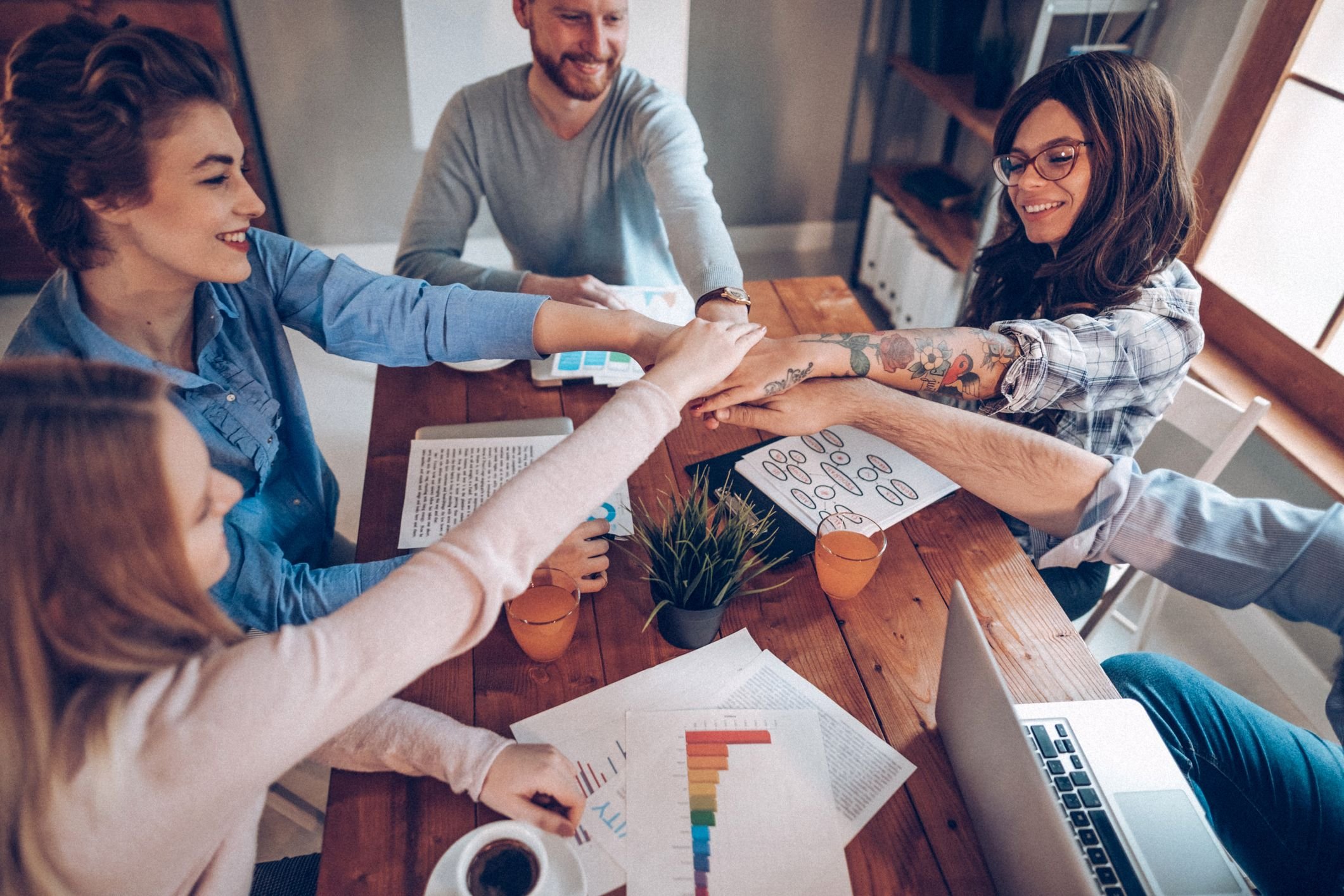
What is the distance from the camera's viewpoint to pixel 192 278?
105cm

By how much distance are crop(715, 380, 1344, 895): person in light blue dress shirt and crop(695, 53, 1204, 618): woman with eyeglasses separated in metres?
0.07

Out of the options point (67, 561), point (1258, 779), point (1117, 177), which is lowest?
point (1258, 779)

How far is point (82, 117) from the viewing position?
87 cm

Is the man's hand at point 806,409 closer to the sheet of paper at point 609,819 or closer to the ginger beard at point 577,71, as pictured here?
the sheet of paper at point 609,819

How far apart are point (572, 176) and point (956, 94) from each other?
153cm

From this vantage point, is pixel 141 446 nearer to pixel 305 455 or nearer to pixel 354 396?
pixel 305 455

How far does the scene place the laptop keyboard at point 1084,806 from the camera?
0.73m

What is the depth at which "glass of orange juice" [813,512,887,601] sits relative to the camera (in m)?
0.98

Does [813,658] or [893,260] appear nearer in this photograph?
[813,658]

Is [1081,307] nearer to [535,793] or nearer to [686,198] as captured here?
[686,198]

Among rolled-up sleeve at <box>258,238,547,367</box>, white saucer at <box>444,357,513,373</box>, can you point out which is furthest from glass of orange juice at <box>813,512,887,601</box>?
white saucer at <box>444,357,513,373</box>

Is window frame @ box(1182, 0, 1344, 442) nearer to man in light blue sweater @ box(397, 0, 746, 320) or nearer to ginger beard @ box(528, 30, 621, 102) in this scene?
man in light blue sweater @ box(397, 0, 746, 320)

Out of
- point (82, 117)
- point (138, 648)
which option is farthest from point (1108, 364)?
point (82, 117)

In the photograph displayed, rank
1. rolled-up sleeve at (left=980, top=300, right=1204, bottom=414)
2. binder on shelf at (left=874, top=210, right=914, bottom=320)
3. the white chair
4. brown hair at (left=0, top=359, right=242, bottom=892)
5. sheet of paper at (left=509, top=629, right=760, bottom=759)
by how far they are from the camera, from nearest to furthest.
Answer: brown hair at (left=0, top=359, right=242, bottom=892) < sheet of paper at (left=509, top=629, right=760, bottom=759) < rolled-up sleeve at (left=980, top=300, right=1204, bottom=414) < the white chair < binder on shelf at (left=874, top=210, right=914, bottom=320)
